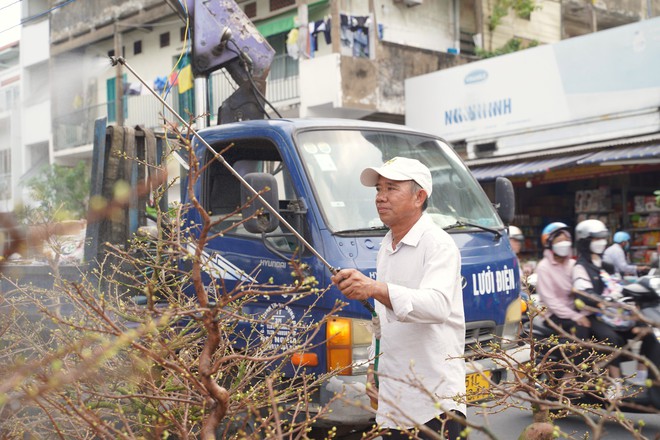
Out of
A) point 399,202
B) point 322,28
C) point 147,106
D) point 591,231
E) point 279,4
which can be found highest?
point 279,4

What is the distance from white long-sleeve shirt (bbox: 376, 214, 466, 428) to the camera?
Result: 279 cm

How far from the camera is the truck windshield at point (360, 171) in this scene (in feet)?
15.3

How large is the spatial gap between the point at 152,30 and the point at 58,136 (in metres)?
5.18

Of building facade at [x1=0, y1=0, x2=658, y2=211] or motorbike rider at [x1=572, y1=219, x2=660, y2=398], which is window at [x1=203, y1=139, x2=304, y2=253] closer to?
motorbike rider at [x1=572, y1=219, x2=660, y2=398]

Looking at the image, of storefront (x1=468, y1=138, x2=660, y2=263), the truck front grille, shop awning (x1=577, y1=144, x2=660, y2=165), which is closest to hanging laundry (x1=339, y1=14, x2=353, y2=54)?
storefront (x1=468, y1=138, x2=660, y2=263)

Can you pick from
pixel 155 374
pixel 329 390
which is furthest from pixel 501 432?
pixel 155 374

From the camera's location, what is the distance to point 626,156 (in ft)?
38.3

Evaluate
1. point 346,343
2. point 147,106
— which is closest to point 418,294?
point 346,343

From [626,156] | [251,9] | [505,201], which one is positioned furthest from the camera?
[251,9]

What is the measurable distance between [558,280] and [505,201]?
1.20 meters

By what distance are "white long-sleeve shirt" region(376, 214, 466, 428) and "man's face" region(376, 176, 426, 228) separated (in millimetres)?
60

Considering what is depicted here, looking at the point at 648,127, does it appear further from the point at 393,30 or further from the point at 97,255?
the point at 97,255

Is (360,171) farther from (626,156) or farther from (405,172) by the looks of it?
(626,156)

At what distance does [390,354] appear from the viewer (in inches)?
118
